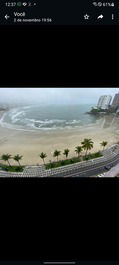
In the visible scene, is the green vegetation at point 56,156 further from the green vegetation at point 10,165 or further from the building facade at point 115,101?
the building facade at point 115,101

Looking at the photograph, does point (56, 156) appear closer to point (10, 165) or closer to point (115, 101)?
point (10, 165)

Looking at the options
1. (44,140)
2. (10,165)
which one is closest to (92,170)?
(44,140)

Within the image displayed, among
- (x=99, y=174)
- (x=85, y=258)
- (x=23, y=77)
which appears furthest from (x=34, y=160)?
(x=85, y=258)

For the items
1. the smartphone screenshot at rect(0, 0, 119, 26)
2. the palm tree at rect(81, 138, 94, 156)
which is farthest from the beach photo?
the smartphone screenshot at rect(0, 0, 119, 26)

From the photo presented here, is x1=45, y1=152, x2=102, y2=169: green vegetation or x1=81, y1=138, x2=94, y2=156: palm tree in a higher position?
x1=81, y1=138, x2=94, y2=156: palm tree

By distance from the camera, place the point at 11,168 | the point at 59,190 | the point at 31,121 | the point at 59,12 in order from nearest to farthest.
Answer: the point at 59,12 < the point at 59,190 < the point at 11,168 < the point at 31,121

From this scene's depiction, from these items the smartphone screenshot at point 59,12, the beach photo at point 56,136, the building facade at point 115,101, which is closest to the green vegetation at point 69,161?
the beach photo at point 56,136

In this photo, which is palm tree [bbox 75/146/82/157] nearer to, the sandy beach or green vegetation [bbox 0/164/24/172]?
the sandy beach
